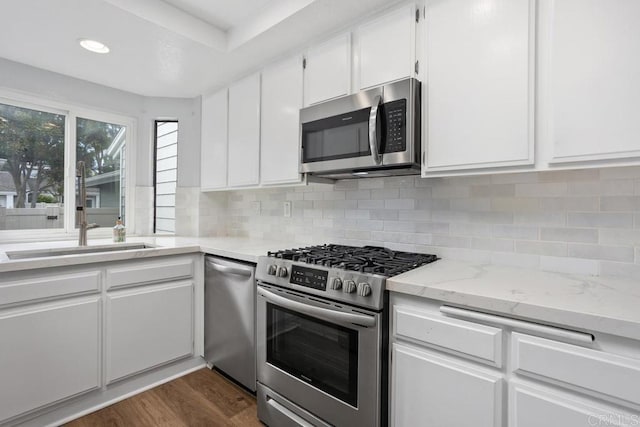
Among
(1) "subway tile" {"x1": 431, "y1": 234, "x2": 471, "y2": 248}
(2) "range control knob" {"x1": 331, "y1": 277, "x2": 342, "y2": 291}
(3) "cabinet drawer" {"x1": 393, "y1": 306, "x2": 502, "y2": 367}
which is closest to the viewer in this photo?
(3) "cabinet drawer" {"x1": 393, "y1": 306, "x2": 502, "y2": 367}

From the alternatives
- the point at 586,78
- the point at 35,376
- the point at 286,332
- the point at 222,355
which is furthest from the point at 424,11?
the point at 35,376

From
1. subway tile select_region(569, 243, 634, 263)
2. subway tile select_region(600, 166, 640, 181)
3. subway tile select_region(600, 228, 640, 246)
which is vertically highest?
subway tile select_region(600, 166, 640, 181)

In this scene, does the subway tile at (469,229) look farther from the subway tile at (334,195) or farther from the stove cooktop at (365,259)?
the subway tile at (334,195)

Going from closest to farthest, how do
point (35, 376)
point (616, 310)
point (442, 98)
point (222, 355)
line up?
point (616, 310) < point (442, 98) < point (35, 376) < point (222, 355)

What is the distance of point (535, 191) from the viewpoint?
1556mm

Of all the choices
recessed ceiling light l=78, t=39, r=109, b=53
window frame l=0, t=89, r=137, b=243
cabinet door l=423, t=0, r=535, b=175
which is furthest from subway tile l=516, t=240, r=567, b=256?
window frame l=0, t=89, r=137, b=243

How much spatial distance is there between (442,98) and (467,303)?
952 millimetres

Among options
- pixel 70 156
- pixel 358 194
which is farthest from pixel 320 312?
pixel 70 156

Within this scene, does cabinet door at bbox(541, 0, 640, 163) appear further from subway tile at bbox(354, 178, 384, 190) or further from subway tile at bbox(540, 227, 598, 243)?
subway tile at bbox(354, 178, 384, 190)

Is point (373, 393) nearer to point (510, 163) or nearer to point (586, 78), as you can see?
point (510, 163)

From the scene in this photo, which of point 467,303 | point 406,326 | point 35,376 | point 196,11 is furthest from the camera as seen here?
point 196,11

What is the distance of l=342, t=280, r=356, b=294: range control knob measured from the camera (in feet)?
4.48

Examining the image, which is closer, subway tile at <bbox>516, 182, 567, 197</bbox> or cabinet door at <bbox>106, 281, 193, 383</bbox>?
subway tile at <bbox>516, 182, 567, 197</bbox>

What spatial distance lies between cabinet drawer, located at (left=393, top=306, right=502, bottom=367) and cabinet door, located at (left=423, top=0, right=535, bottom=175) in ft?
2.29
